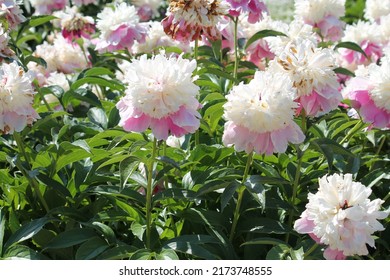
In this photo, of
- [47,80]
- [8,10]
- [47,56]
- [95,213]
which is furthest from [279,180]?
[47,56]

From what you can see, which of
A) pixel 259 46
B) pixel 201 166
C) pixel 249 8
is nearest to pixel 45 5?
pixel 259 46

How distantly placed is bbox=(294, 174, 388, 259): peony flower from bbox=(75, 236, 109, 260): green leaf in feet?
1.71

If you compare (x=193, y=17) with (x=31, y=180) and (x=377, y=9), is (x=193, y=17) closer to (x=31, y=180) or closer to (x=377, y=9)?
(x=31, y=180)

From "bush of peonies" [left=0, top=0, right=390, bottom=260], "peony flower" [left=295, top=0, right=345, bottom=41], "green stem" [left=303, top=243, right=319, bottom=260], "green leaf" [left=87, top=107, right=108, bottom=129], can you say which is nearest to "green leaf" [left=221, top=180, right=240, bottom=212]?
"bush of peonies" [left=0, top=0, right=390, bottom=260]

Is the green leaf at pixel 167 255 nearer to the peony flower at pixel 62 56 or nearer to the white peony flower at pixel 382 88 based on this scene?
the white peony flower at pixel 382 88

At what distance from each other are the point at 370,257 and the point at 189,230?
488 millimetres

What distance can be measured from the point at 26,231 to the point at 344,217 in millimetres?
774

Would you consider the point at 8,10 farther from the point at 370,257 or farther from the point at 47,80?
the point at 370,257

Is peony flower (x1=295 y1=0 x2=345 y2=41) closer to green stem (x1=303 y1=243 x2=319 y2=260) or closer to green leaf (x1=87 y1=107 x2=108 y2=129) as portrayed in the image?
green leaf (x1=87 y1=107 x2=108 y2=129)

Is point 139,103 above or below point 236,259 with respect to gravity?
above

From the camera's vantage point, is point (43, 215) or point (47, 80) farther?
point (47, 80)

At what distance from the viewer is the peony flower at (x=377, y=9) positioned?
3.77 metres

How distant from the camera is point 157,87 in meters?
1.68

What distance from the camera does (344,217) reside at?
5.27 feet
